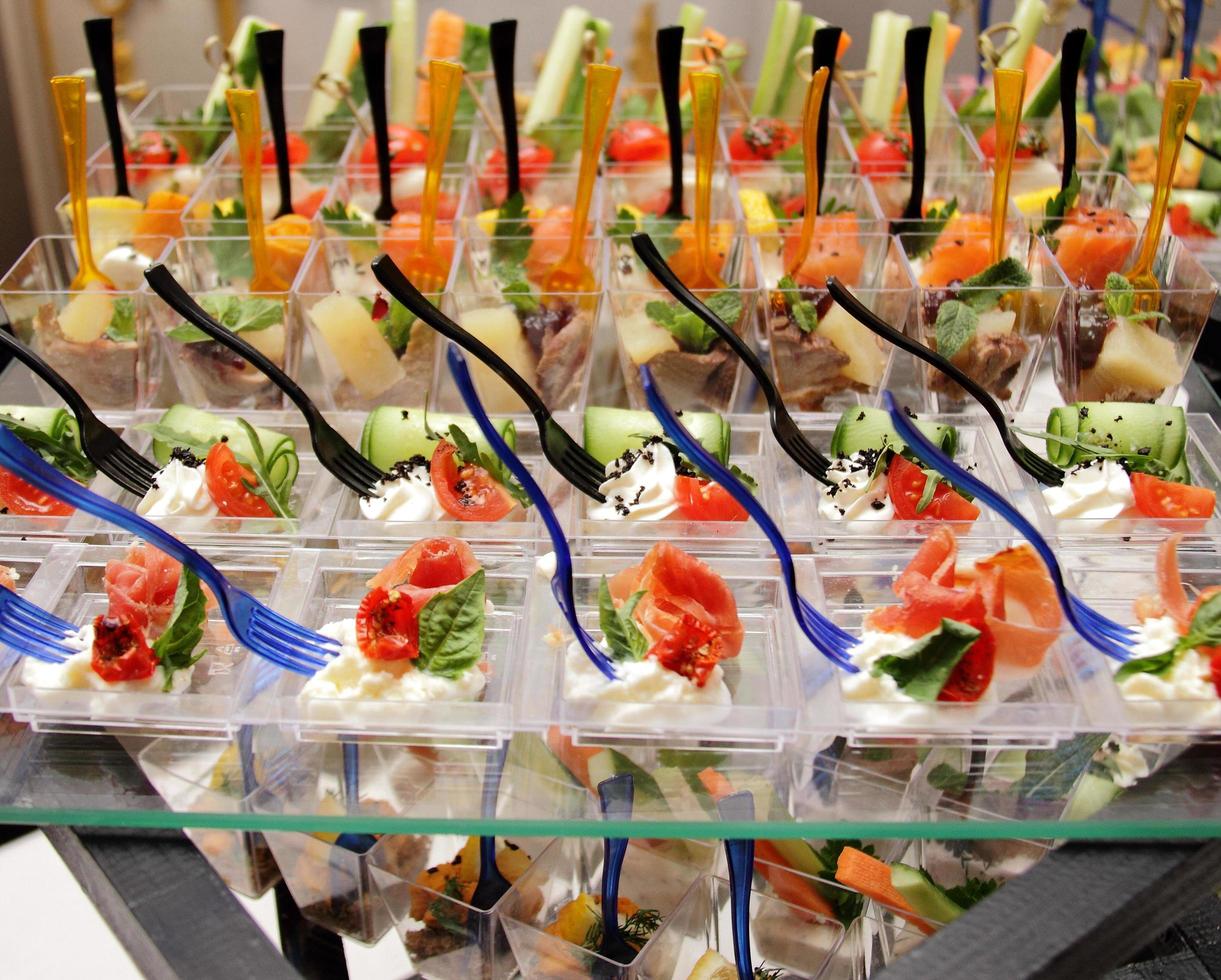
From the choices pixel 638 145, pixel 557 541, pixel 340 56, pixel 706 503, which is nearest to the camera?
pixel 557 541

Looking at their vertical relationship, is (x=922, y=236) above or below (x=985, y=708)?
above

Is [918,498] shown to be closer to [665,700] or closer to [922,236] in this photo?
[665,700]

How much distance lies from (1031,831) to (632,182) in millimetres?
1445

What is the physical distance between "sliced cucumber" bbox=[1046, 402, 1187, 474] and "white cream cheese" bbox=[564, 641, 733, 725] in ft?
1.96

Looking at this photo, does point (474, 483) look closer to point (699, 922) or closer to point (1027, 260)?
point (699, 922)

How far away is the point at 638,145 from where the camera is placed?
2.39m

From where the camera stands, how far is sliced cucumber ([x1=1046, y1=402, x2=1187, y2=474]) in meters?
1.59

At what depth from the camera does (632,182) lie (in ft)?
7.54

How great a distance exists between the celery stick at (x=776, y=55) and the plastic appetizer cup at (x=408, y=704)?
1.60 metres

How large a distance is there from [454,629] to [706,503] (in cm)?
36

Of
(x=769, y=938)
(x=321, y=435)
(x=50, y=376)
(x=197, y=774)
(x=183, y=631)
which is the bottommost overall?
(x=769, y=938)

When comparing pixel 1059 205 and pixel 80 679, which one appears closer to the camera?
pixel 80 679

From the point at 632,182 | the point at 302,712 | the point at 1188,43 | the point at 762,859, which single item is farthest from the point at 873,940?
Result: the point at 1188,43

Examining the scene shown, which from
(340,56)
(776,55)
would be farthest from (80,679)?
(776,55)
